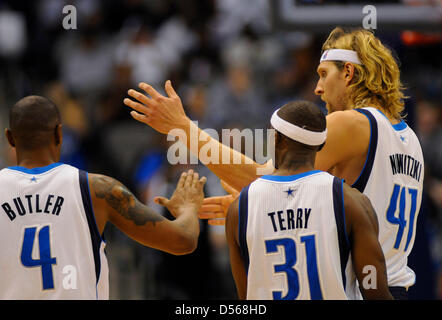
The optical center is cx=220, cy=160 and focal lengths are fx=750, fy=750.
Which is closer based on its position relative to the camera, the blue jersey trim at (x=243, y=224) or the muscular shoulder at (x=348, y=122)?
the blue jersey trim at (x=243, y=224)

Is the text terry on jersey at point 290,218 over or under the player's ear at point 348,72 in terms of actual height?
under

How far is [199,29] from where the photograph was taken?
1348 centimetres

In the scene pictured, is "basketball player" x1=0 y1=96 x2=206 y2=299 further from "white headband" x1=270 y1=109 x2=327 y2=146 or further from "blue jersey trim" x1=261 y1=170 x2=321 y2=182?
"white headband" x1=270 y1=109 x2=327 y2=146

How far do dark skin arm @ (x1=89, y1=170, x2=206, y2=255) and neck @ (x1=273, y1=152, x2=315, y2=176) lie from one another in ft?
2.32

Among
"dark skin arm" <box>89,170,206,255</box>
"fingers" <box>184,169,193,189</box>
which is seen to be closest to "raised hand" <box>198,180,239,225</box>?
"fingers" <box>184,169,193,189</box>

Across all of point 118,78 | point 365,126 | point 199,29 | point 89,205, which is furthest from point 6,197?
point 199,29

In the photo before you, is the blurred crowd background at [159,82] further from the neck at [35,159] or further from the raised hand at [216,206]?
the neck at [35,159]

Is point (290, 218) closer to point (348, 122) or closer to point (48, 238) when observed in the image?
point (348, 122)

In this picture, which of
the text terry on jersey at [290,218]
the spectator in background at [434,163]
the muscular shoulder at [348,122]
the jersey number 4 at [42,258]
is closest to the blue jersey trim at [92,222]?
the jersey number 4 at [42,258]

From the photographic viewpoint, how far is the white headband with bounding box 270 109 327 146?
3.91 metres

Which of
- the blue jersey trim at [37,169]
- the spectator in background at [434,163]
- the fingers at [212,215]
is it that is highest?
the blue jersey trim at [37,169]

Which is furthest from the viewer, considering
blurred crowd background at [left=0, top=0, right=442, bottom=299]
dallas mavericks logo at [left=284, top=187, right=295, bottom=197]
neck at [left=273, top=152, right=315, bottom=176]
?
blurred crowd background at [left=0, top=0, right=442, bottom=299]

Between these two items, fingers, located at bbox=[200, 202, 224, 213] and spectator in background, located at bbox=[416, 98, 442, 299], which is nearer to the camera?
fingers, located at bbox=[200, 202, 224, 213]

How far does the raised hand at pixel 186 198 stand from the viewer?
4.51 meters
